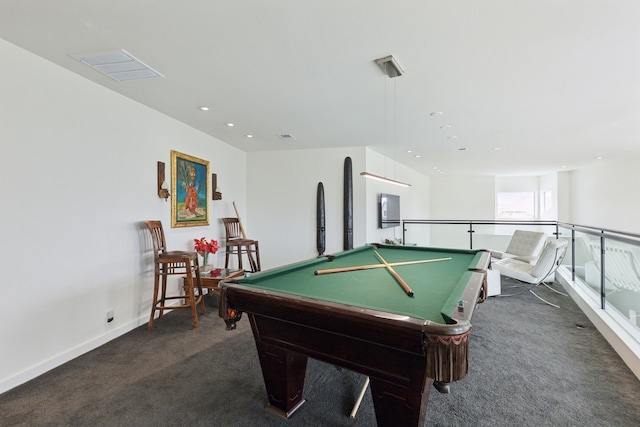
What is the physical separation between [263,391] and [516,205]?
1166 centimetres

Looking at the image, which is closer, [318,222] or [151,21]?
[151,21]

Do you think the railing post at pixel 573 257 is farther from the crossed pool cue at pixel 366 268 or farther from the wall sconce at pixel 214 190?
the wall sconce at pixel 214 190

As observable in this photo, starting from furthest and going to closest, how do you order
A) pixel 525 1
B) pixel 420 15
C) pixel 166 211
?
pixel 166 211, pixel 420 15, pixel 525 1

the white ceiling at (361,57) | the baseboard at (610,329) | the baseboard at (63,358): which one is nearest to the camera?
the white ceiling at (361,57)

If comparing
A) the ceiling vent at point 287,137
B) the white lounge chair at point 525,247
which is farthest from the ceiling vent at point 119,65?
the white lounge chair at point 525,247

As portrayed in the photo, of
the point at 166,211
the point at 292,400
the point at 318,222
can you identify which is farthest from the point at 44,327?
the point at 318,222

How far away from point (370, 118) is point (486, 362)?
2.83 meters

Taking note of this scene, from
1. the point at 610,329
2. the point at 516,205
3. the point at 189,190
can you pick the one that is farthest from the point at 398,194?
the point at 516,205

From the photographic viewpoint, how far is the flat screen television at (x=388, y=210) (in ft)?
18.3

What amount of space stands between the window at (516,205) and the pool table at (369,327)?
10.1m

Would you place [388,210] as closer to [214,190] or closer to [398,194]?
[398,194]

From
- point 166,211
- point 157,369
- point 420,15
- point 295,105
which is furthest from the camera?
point 166,211

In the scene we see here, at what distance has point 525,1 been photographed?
1620 mm

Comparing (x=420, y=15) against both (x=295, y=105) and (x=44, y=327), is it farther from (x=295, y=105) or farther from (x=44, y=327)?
(x=44, y=327)
